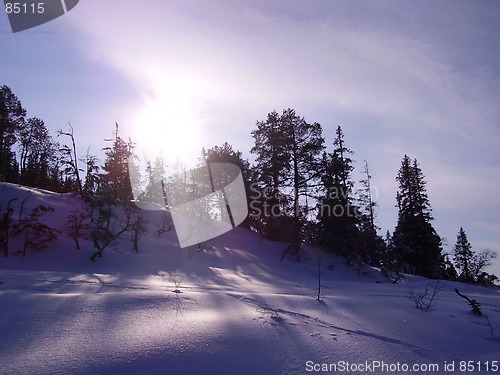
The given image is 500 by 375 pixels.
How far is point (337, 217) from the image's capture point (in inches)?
907

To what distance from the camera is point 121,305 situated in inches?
208

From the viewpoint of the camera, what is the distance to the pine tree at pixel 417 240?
27.8m

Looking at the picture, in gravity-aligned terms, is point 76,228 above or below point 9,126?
below

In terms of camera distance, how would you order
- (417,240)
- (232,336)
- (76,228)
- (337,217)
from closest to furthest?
1. (232,336)
2. (76,228)
3. (337,217)
4. (417,240)

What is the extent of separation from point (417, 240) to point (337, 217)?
10.2 meters

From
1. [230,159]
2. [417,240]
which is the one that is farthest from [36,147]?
[417,240]

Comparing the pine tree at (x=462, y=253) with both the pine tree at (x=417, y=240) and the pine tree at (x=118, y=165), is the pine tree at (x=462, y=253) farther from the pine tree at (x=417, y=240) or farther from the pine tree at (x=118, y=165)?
the pine tree at (x=118, y=165)

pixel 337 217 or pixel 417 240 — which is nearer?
pixel 337 217

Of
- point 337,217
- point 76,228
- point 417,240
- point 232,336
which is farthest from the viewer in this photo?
point 417,240

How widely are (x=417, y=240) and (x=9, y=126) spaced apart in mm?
39827

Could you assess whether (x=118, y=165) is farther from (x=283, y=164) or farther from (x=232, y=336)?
(x=232, y=336)

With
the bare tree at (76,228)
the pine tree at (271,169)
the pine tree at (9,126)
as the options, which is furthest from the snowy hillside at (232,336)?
the pine tree at (9,126)

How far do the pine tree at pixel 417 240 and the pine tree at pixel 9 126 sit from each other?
35942 mm

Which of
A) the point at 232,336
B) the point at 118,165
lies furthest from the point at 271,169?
the point at 232,336
